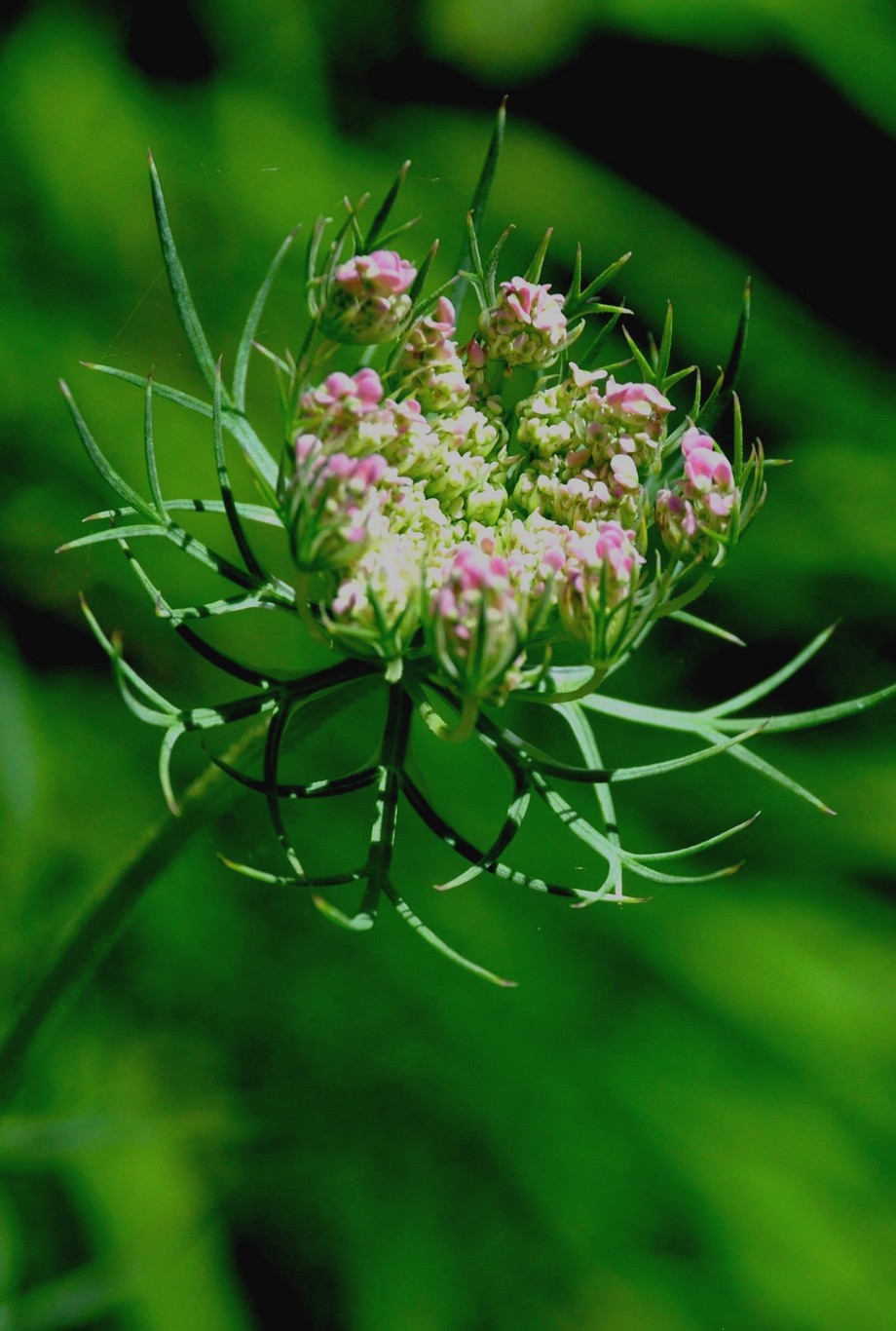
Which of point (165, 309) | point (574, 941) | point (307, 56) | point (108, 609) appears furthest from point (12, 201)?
point (574, 941)

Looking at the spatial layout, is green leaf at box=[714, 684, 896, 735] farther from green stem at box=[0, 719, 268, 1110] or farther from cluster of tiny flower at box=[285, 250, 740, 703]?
green stem at box=[0, 719, 268, 1110]

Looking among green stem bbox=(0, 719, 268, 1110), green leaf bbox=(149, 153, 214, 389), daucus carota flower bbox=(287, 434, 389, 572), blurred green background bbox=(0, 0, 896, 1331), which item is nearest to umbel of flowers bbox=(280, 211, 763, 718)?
daucus carota flower bbox=(287, 434, 389, 572)

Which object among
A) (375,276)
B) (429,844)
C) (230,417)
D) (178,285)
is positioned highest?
(375,276)

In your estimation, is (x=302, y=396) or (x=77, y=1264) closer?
(x=302, y=396)

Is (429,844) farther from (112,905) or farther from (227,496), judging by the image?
(227,496)

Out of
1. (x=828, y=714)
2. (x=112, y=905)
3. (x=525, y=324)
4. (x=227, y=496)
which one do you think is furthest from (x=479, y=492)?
(x=112, y=905)

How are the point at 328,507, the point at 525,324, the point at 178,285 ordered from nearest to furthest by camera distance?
the point at 328,507 → the point at 178,285 → the point at 525,324

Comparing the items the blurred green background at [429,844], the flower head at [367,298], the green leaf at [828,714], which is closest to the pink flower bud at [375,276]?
the flower head at [367,298]

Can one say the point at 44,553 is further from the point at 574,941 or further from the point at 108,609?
the point at 574,941
